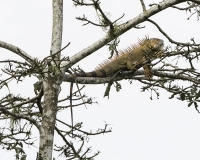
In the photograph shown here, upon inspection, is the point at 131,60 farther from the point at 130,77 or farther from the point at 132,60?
the point at 130,77

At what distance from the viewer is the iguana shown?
7.25 m

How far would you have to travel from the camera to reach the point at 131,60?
30.2 feet

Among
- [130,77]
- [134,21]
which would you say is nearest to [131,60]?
[130,77]

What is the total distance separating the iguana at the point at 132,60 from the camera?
23.8 feet

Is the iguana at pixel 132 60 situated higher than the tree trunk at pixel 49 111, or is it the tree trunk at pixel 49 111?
the iguana at pixel 132 60

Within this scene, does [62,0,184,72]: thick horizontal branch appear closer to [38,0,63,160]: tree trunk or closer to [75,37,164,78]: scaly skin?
[38,0,63,160]: tree trunk

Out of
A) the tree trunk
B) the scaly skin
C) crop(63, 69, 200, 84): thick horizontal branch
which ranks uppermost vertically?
the scaly skin

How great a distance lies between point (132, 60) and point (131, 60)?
10cm

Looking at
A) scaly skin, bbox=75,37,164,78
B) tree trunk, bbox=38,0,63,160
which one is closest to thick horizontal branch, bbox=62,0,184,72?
tree trunk, bbox=38,0,63,160

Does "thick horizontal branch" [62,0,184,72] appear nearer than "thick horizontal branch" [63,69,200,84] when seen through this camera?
Yes

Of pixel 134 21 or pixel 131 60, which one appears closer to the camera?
pixel 134 21

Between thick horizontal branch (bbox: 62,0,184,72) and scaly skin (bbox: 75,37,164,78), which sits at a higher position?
scaly skin (bbox: 75,37,164,78)

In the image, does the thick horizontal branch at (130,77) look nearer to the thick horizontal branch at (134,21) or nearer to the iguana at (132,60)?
the iguana at (132,60)

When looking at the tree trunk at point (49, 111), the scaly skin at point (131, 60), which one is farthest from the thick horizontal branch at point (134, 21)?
the scaly skin at point (131, 60)
